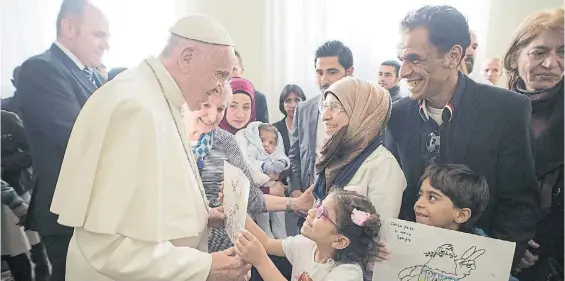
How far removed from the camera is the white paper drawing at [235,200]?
1.38 m

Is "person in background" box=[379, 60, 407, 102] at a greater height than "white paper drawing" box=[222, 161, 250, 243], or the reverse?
"person in background" box=[379, 60, 407, 102]

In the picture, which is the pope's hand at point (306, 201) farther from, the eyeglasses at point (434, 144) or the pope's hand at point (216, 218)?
the eyeglasses at point (434, 144)

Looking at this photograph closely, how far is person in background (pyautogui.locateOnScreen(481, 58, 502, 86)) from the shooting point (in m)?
1.37

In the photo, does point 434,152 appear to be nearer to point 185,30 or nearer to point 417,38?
point 417,38

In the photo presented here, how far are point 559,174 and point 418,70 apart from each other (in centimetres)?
52

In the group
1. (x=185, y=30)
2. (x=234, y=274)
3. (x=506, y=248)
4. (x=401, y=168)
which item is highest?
(x=185, y=30)

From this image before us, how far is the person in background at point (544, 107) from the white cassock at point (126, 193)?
1.03 m

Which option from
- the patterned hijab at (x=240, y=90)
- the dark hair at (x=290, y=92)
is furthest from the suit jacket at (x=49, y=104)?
the dark hair at (x=290, y=92)

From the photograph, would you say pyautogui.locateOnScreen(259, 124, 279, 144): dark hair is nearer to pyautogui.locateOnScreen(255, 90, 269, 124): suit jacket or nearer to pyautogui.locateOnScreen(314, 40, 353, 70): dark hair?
pyautogui.locateOnScreen(255, 90, 269, 124): suit jacket

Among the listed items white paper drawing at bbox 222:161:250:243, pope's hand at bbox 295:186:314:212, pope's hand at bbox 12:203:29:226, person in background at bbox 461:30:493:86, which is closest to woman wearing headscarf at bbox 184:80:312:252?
pope's hand at bbox 295:186:314:212

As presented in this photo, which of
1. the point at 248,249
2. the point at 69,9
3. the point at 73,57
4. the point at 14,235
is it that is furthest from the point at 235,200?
the point at 14,235

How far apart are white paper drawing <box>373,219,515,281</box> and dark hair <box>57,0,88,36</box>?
1428 mm

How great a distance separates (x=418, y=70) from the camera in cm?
130

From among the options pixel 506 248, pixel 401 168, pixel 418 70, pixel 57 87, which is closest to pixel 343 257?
Answer: pixel 401 168
